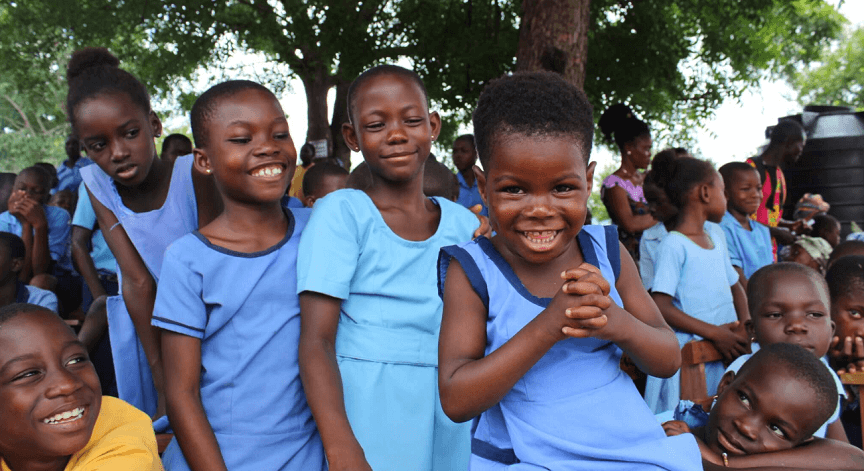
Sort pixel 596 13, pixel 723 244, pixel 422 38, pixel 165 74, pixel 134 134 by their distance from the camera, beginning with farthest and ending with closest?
pixel 165 74
pixel 422 38
pixel 596 13
pixel 723 244
pixel 134 134

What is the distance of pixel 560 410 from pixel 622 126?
471cm

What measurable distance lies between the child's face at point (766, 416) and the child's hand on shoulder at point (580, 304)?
1.22m

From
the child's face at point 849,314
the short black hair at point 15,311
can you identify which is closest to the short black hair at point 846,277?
the child's face at point 849,314

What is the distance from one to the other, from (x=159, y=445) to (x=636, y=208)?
411cm

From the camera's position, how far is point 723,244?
3.79 m

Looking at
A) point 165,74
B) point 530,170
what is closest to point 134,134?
point 530,170

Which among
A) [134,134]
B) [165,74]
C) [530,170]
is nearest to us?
[530,170]

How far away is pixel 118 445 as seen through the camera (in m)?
1.70

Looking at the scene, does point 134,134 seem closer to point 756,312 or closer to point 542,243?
point 542,243

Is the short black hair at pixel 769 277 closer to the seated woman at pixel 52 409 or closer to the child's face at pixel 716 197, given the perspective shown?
the child's face at pixel 716 197

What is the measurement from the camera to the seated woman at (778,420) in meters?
2.02

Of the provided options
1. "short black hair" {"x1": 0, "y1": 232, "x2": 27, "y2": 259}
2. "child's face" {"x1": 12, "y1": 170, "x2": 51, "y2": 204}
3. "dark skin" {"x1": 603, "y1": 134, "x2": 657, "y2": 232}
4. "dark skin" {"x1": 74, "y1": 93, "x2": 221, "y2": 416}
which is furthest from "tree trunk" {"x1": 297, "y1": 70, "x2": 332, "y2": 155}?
"dark skin" {"x1": 74, "y1": 93, "x2": 221, "y2": 416}

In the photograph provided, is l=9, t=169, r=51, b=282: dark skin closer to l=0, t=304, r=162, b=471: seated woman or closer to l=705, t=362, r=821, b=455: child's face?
l=0, t=304, r=162, b=471: seated woman

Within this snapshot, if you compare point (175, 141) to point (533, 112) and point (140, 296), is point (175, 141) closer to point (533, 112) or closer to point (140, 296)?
point (140, 296)
